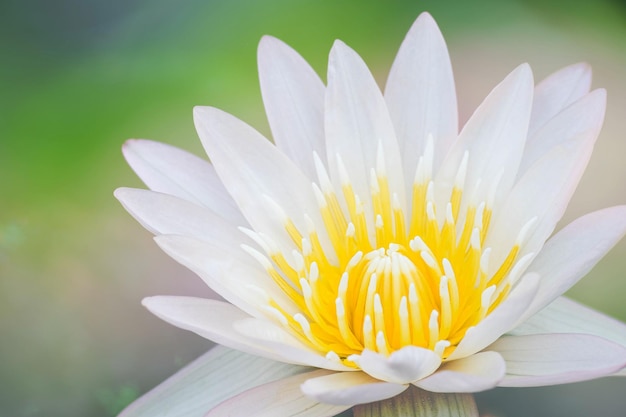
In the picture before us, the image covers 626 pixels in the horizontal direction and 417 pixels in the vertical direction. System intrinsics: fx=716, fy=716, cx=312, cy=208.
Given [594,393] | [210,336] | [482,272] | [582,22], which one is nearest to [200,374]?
[210,336]

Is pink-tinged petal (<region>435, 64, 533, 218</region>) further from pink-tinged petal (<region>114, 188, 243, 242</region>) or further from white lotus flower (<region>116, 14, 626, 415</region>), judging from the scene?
pink-tinged petal (<region>114, 188, 243, 242</region>)

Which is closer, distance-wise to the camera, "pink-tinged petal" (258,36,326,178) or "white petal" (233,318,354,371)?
"white petal" (233,318,354,371)

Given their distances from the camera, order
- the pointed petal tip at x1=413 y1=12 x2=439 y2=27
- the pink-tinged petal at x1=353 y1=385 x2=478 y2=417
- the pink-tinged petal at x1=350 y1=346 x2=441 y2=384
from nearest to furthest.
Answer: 1. the pink-tinged petal at x1=350 y1=346 x2=441 y2=384
2. the pink-tinged petal at x1=353 y1=385 x2=478 y2=417
3. the pointed petal tip at x1=413 y1=12 x2=439 y2=27

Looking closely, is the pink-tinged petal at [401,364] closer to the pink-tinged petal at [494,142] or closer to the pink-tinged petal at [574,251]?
the pink-tinged petal at [574,251]

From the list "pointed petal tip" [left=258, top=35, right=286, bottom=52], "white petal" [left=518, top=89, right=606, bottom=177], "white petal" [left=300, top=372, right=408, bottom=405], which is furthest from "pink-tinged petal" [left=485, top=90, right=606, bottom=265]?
"pointed petal tip" [left=258, top=35, right=286, bottom=52]

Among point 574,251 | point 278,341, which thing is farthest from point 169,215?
point 574,251

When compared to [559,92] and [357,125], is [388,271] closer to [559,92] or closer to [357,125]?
[357,125]
